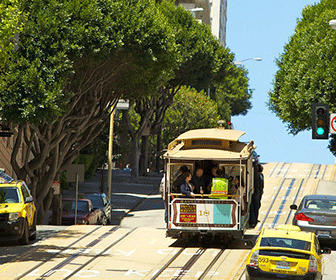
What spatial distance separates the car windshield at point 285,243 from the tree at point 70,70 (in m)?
14.1

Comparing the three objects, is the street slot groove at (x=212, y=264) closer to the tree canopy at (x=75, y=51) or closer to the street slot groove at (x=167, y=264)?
the street slot groove at (x=167, y=264)

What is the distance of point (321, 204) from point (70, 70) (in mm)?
11830

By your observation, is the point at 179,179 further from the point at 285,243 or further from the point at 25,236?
the point at 285,243

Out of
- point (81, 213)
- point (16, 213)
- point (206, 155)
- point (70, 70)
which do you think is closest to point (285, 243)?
point (206, 155)

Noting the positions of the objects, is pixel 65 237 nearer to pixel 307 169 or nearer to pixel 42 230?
pixel 42 230

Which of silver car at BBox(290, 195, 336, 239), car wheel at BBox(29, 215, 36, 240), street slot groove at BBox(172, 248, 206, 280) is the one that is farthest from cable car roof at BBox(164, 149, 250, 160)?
car wheel at BBox(29, 215, 36, 240)

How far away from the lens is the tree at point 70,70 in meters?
30.0

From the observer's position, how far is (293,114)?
175ft

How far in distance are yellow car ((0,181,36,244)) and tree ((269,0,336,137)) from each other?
28490 mm

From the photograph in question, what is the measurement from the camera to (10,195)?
24172 millimetres

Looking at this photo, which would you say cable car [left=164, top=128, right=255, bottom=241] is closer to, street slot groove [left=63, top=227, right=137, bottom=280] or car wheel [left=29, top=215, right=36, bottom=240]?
street slot groove [left=63, top=227, right=137, bottom=280]

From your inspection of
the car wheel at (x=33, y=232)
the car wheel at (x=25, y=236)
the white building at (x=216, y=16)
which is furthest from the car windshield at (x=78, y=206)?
the white building at (x=216, y=16)

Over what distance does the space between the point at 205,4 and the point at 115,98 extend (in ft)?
197

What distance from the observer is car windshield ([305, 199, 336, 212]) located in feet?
81.4
